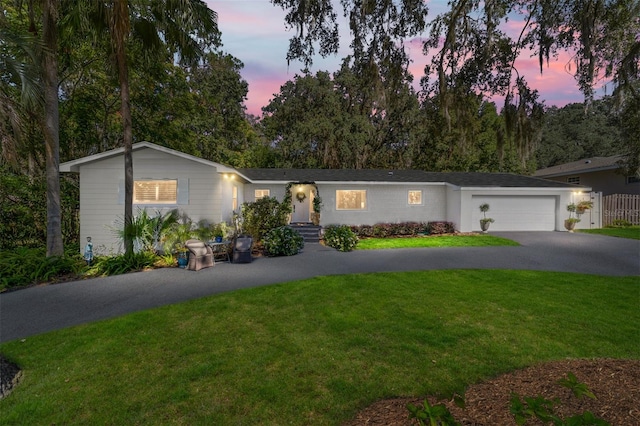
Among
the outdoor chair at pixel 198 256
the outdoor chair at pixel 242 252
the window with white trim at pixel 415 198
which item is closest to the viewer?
the outdoor chair at pixel 198 256

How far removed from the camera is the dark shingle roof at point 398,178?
651 inches

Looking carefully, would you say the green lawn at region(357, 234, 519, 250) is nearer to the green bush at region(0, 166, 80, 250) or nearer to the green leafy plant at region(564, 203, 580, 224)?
the green leafy plant at region(564, 203, 580, 224)

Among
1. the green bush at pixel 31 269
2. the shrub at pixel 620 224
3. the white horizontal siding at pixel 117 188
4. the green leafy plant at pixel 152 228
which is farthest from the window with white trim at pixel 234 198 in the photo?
the shrub at pixel 620 224

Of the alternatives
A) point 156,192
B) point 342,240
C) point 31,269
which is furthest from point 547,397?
point 156,192

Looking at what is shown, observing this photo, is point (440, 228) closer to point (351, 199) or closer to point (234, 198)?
point (351, 199)

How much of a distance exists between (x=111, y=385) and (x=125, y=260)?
6.45 meters

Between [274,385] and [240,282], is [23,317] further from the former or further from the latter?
[274,385]

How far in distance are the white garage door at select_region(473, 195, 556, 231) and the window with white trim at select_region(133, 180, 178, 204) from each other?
15.9m

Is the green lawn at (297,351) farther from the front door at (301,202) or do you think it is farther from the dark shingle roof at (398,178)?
the front door at (301,202)

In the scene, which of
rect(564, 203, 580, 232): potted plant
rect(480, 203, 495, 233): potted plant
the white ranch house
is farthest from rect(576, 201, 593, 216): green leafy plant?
rect(480, 203, 495, 233): potted plant

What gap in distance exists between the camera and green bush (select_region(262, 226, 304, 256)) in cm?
1083

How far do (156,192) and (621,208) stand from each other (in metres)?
25.3

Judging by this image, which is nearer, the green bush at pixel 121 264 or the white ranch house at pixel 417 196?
the green bush at pixel 121 264

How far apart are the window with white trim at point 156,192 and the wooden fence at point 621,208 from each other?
23410 millimetres
